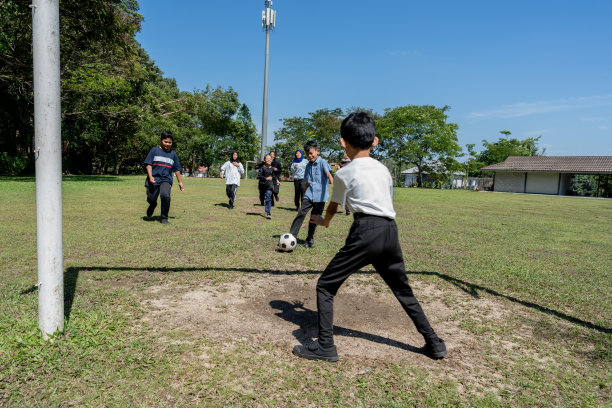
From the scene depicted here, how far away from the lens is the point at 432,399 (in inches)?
103

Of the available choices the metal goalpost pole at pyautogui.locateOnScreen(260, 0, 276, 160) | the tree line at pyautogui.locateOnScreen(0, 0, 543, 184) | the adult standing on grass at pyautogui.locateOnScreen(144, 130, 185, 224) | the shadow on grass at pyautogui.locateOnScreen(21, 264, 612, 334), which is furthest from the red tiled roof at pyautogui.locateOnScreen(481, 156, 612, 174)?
the adult standing on grass at pyautogui.locateOnScreen(144, 130, 185, 224)

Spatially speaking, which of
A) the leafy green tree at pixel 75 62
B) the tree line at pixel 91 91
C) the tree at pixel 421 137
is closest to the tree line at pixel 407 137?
the tree at pixel 421 137

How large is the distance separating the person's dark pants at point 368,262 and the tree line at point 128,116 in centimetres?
1562

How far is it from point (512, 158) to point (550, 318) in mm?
60044

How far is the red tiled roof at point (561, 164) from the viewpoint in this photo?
47.6 m

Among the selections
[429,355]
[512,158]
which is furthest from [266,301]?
[512,158]

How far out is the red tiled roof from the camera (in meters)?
47.6

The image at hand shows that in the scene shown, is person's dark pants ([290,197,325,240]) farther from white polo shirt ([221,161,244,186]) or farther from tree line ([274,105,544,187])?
tree line ([274,105,544,187])

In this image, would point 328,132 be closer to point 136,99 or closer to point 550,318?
point 136,99

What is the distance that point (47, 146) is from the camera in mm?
2918

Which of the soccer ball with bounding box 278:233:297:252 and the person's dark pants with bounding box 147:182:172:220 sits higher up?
the person's dark pants with bounding box 147:182:172:220

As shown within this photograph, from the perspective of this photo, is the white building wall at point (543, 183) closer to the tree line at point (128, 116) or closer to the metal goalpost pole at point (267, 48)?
the tree line at point (128, 116)

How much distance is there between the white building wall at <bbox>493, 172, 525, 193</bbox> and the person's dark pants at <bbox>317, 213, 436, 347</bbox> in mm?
57861

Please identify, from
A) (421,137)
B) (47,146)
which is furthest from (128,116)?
(421,137)
